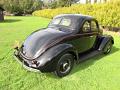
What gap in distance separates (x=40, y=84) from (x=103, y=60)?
3.21m

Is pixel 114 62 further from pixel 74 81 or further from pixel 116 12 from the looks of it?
pixel 116 12

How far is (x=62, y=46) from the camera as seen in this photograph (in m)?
5.72

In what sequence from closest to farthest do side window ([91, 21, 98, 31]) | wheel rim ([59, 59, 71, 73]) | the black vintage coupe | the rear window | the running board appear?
the black vintage coupe < wheel rim ([59, 59, 71, 73]) < the running board < the rear window < side window ([91, 21, 98, 31])

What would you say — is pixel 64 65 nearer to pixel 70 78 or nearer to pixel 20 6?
pixel 70 78

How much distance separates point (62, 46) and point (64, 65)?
620 millimetres

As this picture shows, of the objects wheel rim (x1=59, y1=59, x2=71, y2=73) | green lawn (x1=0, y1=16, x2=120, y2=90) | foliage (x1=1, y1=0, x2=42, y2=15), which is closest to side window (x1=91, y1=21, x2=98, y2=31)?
green lawn (x1=0, y1=16, x2=120, y2=90)

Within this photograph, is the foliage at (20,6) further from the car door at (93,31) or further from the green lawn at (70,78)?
the green lawn at (70,78)

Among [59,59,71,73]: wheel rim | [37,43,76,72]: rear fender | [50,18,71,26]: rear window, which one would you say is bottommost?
[59,59,71,73]: wheel rim

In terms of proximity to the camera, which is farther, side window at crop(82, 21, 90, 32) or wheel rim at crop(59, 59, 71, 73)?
side window at crop(82, 21, 90, 32)

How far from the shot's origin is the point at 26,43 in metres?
6.29

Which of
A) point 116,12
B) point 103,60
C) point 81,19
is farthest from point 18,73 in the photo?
point 116,12

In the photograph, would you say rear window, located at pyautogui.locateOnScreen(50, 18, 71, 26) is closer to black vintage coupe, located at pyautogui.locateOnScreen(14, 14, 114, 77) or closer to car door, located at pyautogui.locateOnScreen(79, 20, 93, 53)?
black vintage coupe, located at pyautogui.locateOnScreen(14, 14, 114, 77)

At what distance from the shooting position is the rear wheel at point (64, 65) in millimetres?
5629

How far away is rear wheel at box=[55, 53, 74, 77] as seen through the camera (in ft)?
18.5
